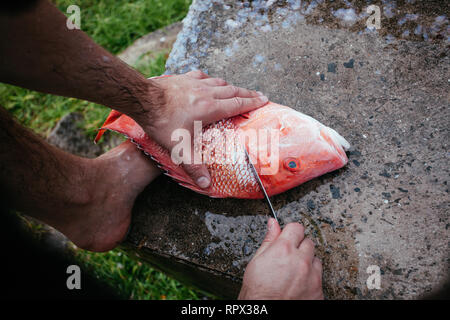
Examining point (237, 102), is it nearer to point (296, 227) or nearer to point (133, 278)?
point (296, 227)

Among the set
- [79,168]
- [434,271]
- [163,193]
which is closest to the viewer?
[434,271]

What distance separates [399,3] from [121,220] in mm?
2650

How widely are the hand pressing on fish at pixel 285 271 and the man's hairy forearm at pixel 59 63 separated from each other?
43.9 inches

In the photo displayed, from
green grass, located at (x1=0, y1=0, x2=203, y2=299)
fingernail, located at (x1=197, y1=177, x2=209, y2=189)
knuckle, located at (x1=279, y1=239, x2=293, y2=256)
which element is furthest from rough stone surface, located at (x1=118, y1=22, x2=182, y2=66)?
knuckle, located at (x1=279, y1=239, x2=293, y2=256)

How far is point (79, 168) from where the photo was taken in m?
2.01

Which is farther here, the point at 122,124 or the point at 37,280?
the point at 122,124

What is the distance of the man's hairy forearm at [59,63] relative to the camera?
1442 millimetres

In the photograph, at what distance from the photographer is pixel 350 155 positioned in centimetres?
214

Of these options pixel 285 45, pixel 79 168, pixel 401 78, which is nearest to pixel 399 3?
pixel 401 78

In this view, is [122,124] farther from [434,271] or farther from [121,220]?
[434,271]

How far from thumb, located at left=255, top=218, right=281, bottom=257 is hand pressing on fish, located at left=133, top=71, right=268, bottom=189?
458mm

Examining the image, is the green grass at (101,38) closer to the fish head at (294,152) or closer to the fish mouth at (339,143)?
the fish head at (294,152)
